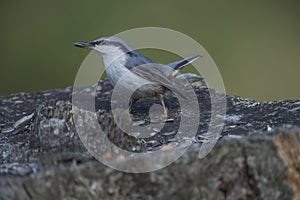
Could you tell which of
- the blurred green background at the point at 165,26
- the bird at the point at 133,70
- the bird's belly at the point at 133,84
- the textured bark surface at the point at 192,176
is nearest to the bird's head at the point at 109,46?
the bird at the point at 133,70

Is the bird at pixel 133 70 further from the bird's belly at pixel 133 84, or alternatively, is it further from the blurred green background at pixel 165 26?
the blurred green background at pixel 165 26

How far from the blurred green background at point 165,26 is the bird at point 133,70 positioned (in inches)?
111

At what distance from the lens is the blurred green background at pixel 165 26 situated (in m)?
7.84

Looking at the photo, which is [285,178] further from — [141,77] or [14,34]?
[14,34]

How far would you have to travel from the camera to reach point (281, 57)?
8031 mm

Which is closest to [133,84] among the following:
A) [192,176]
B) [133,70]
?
[133,70]

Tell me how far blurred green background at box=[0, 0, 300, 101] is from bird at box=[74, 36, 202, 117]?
2.82 meters

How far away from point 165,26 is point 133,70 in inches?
135

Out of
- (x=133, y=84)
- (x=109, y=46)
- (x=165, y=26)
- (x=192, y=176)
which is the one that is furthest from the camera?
(x=165, y=26)

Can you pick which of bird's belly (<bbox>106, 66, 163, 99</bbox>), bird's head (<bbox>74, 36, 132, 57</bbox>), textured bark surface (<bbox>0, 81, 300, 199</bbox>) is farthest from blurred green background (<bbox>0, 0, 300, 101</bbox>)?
textured bark surface (<bbox>0, 81, 300, 199</bbox>)

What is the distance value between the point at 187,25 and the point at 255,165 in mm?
6047

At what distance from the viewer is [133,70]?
15.3 ft

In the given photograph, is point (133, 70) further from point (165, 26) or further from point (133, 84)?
point (165, 26)

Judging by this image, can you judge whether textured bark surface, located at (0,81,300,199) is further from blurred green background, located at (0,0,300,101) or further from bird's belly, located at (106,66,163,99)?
blurred green background, located at (0,0,300,101)
